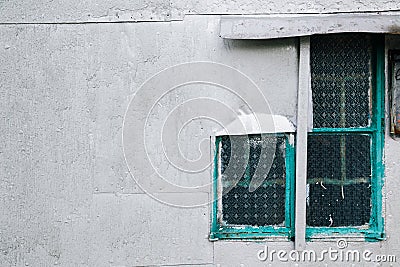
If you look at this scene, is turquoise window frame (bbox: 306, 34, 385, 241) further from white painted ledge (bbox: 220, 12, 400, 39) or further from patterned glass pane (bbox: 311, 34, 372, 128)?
white painted ledge (bbox: 220, 12, 400, 39)

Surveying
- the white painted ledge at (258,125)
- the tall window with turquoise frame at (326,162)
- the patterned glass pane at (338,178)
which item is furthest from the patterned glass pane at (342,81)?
the white painted ledge at (258,125)

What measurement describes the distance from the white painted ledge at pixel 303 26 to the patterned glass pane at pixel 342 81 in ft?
0.68

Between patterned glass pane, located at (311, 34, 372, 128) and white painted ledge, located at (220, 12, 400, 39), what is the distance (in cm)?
21

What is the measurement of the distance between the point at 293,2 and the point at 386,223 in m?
1.61

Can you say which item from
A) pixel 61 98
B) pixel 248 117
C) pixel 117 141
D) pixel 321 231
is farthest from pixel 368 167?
pixel 61 98

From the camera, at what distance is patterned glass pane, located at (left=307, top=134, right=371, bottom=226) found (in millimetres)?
3705

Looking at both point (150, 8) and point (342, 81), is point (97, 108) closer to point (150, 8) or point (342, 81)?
point (150, 8)

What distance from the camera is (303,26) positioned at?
3.49 metres

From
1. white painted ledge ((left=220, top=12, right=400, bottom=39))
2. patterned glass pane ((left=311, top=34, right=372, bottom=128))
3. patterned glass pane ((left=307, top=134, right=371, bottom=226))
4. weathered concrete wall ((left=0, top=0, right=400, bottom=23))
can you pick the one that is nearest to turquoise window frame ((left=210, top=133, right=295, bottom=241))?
patterned glass pane ((left=307, top=134, right=371, bottom=226))

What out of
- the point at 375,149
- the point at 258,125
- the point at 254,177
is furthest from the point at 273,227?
the point at 375,149

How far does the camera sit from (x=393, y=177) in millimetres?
3674

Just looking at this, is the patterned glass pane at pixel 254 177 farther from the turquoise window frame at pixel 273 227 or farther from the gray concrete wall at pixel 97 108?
the gray concrete wall at pixel 97 108

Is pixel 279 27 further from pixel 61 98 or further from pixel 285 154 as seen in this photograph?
pixel 61 98

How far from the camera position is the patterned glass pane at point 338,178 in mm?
3705
